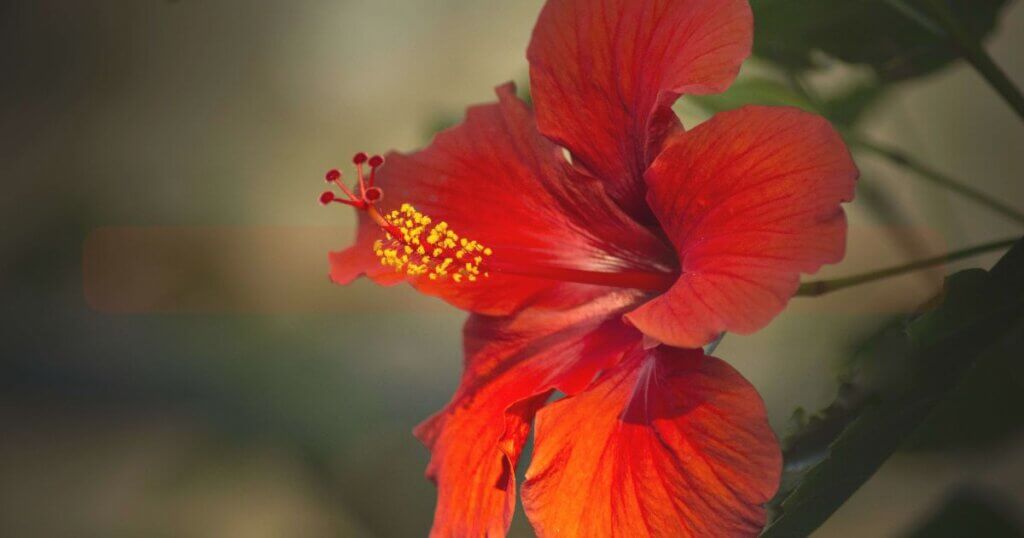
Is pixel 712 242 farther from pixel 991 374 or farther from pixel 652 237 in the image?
pixel 991 374

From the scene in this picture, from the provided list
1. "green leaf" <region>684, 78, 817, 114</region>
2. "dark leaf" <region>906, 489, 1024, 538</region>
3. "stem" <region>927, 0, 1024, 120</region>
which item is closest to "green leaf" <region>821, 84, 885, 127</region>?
"green leaf" <region>684, 78, 817, 114</region>

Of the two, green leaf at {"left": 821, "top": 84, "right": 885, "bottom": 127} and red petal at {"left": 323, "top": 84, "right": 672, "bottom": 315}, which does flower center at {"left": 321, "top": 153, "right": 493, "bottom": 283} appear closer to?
red petal at {"left": 323, "top": 84, "right": 672, "bottom": 315}

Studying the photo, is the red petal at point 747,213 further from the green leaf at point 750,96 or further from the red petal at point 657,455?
the green leaf at point 750,96

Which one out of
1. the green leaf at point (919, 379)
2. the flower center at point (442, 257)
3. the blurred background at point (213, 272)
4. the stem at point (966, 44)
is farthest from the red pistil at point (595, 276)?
the blurred background at point (213, 272)

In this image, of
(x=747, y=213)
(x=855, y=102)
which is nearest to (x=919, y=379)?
(x=747, y=213)

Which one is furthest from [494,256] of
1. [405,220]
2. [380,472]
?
[380,472]

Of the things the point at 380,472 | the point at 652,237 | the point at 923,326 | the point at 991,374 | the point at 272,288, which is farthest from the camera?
the point at 272,288
